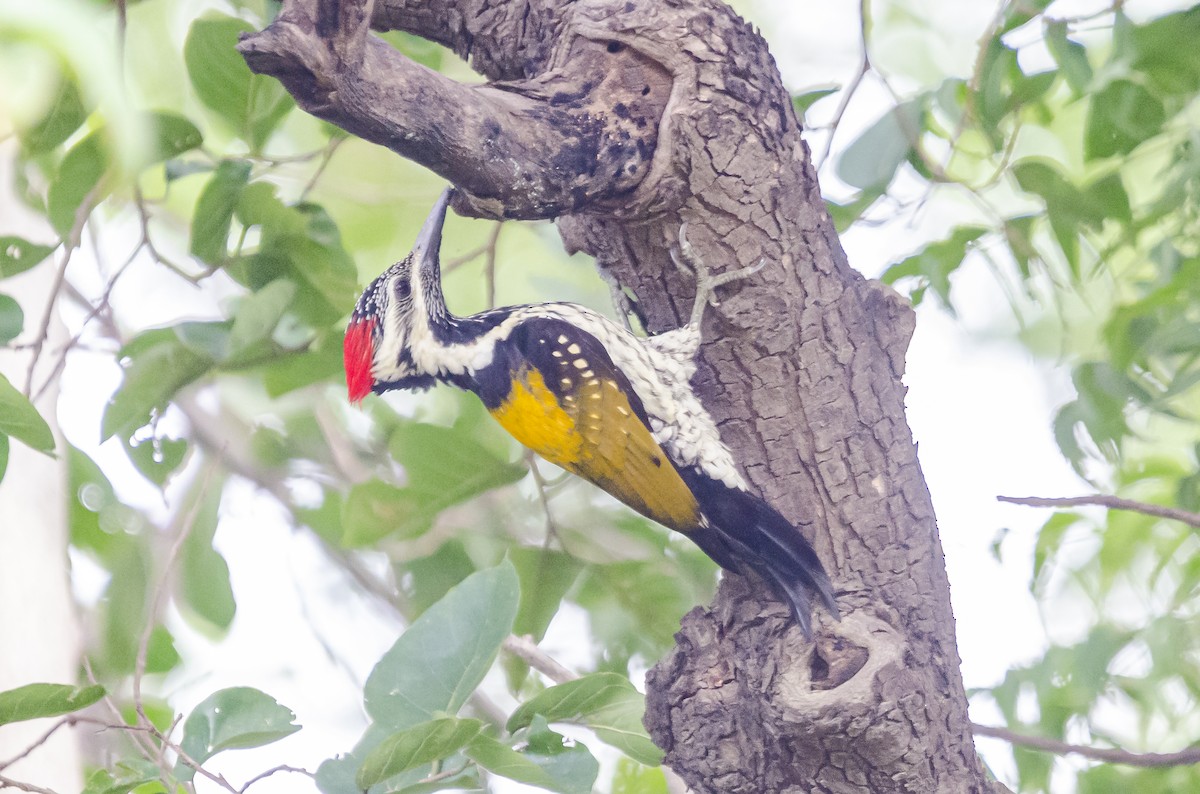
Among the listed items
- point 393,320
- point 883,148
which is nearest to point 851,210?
point 883,148

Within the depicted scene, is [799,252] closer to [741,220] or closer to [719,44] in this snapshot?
[741,220]

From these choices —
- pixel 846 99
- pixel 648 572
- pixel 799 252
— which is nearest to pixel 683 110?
pixel 799 252

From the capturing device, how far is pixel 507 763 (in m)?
1.05

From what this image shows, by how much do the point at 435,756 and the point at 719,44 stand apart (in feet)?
Answer: 2.81

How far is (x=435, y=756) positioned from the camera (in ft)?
3.37

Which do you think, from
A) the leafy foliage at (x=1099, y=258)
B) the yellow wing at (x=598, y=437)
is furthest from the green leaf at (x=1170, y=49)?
the yellow wing at (x=598, y=437)

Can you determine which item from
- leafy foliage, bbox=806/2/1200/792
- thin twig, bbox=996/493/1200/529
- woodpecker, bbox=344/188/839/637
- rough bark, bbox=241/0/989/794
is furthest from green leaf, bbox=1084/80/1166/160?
woodpecker, bbox=344/188/839/637

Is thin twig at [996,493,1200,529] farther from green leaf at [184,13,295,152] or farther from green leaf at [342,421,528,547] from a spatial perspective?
green leaf at [184,13,295,152]

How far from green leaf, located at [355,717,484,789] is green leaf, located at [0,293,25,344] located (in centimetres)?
75

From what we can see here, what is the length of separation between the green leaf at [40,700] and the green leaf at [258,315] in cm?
54

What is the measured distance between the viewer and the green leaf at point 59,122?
1.35 metres

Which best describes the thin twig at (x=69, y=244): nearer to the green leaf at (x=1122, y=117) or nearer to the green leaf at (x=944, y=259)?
the green leaf at (x=944, y=259)

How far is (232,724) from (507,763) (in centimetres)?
38

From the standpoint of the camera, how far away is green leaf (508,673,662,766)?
3.89 ft
